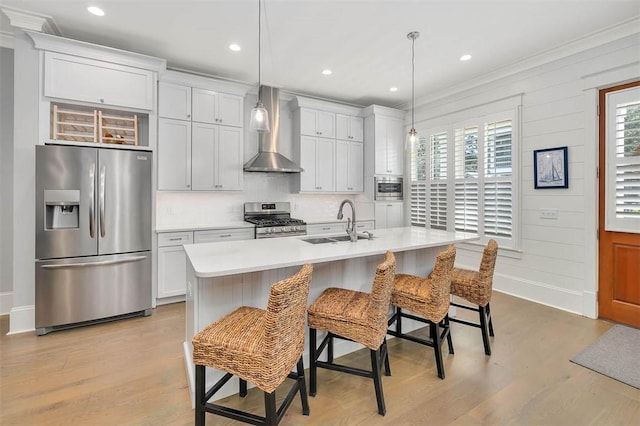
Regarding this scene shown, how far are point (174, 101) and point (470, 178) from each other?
4.24 meters

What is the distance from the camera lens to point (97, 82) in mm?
3230

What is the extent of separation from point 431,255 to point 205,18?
10.5 ft

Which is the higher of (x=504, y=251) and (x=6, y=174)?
(x=6, y=174)

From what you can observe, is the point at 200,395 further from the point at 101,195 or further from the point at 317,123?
the point at 317,123

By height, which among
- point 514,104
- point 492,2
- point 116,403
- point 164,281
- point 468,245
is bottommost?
point 116,403

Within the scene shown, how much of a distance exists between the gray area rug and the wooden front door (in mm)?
325

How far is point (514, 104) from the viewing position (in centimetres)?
398

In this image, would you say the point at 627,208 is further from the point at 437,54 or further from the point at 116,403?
the point at 116,403

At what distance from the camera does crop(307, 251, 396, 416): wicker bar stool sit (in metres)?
1.85

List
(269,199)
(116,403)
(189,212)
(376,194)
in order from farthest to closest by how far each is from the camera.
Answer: (376,194)
(269,199)
(189,212)
(116,403)

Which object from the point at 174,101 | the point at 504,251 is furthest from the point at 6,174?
the point at 504,251

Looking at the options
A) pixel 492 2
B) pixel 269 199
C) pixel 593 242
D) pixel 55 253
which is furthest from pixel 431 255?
pixel 55 253

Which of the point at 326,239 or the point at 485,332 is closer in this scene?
the point at 485,332

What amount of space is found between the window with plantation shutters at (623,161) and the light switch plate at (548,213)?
0.46m
